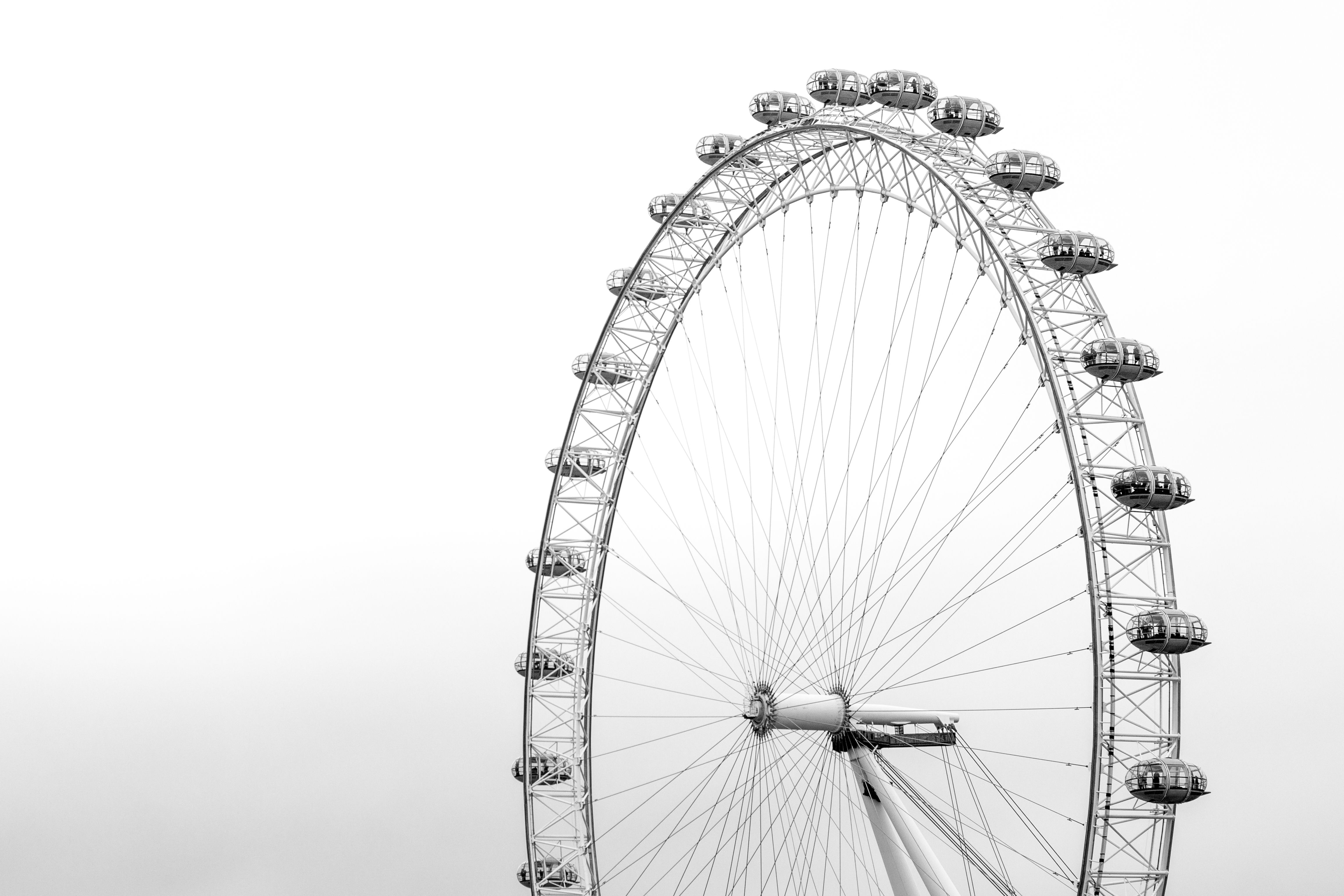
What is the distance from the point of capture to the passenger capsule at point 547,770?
3278 centimetres

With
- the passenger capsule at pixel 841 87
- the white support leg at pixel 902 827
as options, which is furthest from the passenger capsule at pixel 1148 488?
the passenger capsule at pixel 841 87

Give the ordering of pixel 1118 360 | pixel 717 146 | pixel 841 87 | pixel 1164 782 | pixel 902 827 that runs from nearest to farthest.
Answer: pixel 1164 782 < pixel 1118 360 < pixel 902 827 < pixel 841 87 < pixel 717 146

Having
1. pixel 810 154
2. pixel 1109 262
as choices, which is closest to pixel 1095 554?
pixel 1109 262

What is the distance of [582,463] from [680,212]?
16.8 ft

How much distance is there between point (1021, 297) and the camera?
910 inches

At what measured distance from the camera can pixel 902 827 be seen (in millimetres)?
25203

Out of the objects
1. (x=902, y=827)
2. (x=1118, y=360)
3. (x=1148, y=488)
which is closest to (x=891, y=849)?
(x=902, y=827)

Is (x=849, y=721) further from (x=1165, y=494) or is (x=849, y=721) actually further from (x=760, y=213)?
(x=760, y=213)

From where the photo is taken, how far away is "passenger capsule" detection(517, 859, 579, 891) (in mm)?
32219

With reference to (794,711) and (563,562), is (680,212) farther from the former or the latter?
(794,711)

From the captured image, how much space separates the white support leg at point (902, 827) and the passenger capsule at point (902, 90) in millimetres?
9500

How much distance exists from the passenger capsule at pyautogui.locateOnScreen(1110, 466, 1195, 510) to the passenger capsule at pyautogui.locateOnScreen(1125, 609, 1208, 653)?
52.8 inches

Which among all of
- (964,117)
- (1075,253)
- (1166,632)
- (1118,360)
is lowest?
(1166,632)

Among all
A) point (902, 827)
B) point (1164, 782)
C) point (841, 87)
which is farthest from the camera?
point (841, 87)
